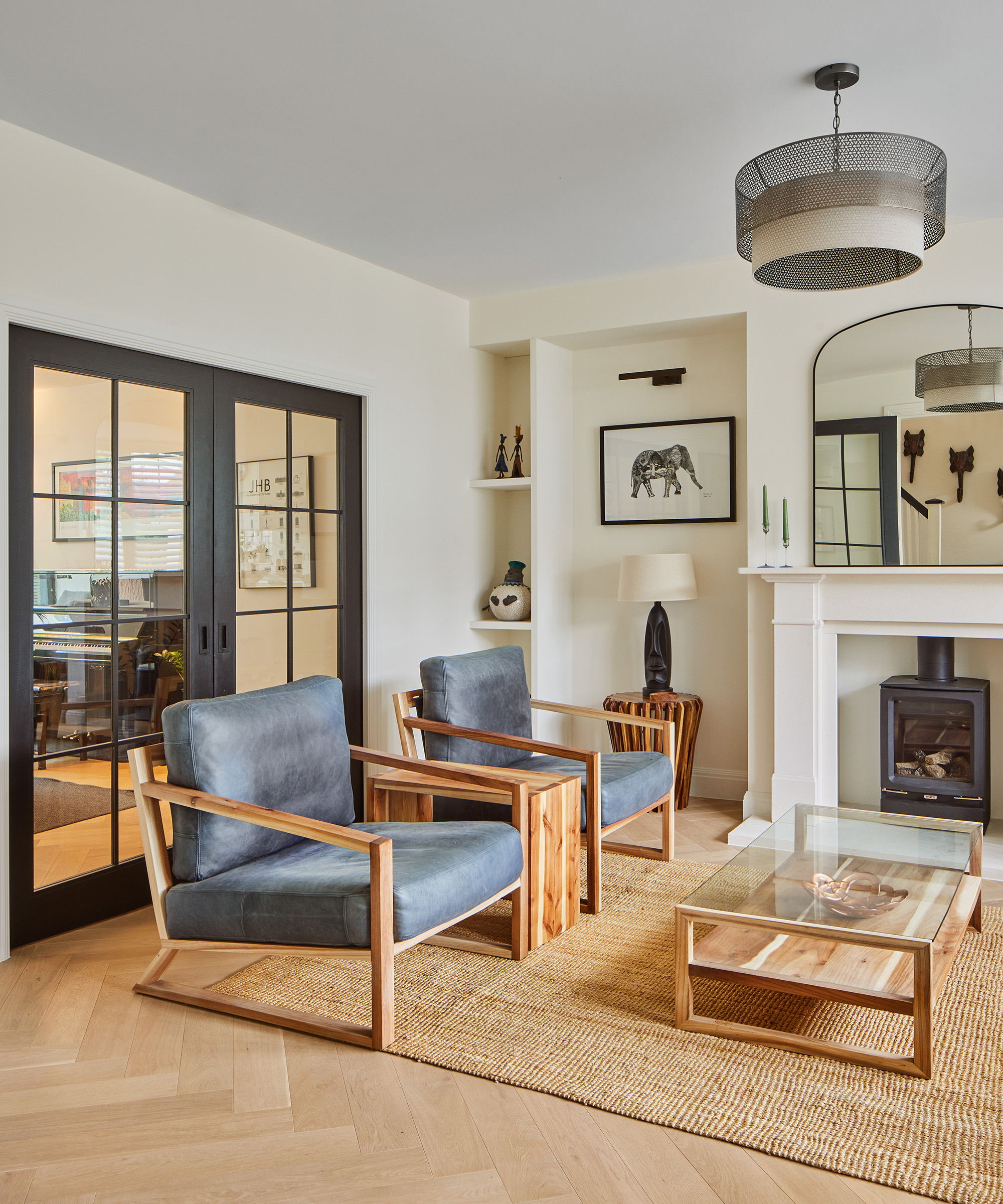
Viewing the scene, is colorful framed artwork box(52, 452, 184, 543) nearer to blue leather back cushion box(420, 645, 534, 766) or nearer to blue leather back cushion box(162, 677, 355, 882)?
blue leather back cushion box(162, 677, 355, 882)

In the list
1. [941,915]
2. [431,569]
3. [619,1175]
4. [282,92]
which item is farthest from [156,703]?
[941,915]

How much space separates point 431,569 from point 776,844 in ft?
7.77

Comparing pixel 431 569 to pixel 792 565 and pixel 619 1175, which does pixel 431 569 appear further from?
pixel 619 1175

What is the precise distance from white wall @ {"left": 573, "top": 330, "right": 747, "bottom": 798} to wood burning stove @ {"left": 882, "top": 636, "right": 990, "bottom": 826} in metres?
0.84

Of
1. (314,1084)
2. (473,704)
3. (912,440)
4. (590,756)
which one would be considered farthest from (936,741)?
(314,1084)

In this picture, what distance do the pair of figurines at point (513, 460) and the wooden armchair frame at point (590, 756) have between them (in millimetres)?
1516

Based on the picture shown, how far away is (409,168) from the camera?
3.32 m

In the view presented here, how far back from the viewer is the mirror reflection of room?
392 cm

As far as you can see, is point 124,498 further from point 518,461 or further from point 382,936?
point 518,461

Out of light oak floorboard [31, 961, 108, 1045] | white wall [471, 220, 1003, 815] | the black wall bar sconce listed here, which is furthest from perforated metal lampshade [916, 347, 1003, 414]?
light oak floorboard [31, 961, 108, 1045]

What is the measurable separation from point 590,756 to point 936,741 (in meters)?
1.76

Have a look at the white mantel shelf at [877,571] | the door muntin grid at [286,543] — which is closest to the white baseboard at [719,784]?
the white mantel shelf at [877,571]

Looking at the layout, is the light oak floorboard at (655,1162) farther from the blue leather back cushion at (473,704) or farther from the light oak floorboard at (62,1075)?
the blue leather back cushion at (473,704)

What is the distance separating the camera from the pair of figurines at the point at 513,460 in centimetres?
512
